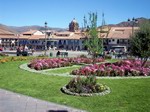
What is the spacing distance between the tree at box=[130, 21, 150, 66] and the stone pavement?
1240cm

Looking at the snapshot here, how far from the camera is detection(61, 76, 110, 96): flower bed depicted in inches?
480

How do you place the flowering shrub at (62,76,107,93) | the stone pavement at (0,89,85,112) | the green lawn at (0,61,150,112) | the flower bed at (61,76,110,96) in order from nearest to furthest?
1. the stone pavement at (0,89,85,112)
2. the green lawn at (0,61,150,112)
3. the flower bed at (61,76,110,96)
4. the flowering shrub at (62,76,107,93)

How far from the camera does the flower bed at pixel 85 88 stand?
480 inches

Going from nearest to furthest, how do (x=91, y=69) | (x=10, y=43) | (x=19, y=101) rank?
1. (x=19, y=101)
2. (x=91, y=69)
3. (x=10, y=43)

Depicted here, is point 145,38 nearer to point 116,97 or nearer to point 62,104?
point 116,97

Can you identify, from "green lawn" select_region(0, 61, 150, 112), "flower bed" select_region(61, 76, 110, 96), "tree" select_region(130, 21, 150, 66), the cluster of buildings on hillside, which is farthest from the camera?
the cluster of buildings on hillside

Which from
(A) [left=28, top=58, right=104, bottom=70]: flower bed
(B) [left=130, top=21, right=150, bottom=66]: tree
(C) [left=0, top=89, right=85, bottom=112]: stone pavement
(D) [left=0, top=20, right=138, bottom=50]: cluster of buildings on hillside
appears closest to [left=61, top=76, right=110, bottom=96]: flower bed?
(C) [left=0, top=89, right=85, bottom=112]: stone pavement

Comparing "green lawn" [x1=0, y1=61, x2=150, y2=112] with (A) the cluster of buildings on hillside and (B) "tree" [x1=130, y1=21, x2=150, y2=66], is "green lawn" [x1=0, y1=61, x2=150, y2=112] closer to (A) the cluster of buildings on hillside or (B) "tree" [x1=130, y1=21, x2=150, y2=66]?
(B) "tree" [x1=130, y1=21, x2=150, y2=66]

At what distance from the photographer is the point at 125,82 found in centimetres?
1534

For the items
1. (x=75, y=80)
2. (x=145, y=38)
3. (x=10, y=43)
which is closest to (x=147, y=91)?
(x=75, y=80)

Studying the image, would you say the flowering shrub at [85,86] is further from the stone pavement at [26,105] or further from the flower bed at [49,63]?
the flower bed at [49,63]

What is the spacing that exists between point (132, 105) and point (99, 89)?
7.45 feet

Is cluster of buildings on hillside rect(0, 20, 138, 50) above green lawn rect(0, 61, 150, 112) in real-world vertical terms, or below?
above

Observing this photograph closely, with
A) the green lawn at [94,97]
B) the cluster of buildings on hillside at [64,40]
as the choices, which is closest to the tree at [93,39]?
the green lawn at [94,97]
